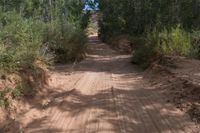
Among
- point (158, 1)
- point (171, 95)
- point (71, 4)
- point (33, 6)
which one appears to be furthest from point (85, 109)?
point (71, 4)

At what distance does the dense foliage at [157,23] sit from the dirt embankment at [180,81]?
1.49m

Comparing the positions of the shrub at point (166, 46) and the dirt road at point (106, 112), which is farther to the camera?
the shrub at point (166, 46)

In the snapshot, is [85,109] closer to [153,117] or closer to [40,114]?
[40,114]

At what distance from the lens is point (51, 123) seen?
8102mm

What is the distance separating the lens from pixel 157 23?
24609mm

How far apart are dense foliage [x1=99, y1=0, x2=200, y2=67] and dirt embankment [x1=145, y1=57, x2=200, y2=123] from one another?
149 centimetres

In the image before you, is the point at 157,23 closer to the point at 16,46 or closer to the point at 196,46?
the point at 196,46

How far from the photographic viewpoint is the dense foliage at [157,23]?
54.2ft

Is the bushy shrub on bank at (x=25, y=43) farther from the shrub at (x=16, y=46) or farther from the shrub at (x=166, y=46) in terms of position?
the shrub at (x=166, y=46)

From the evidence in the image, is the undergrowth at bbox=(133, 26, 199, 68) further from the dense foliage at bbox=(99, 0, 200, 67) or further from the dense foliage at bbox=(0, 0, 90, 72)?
the dense foliage at bbox=(0, 0, 90, 72)

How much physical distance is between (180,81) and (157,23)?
14.1 meters

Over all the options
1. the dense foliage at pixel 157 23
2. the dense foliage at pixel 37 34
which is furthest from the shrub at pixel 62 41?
the dense foliage at pixel 157 23

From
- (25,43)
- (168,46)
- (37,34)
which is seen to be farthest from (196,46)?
(25,43)

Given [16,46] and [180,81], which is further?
[16,46]
